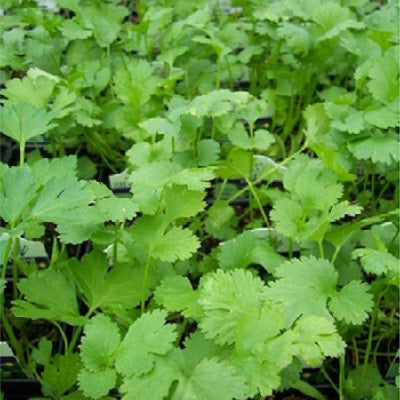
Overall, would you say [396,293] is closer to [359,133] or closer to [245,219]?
[359,133]

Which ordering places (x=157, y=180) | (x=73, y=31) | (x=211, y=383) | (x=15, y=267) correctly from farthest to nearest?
(x=73, y=31) < (x=15, y=267) < (x=157, y=180) < (x=211, y=383)

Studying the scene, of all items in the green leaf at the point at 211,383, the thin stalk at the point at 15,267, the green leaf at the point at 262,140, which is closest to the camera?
the green leaf at the point at 211,383

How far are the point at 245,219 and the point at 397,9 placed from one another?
2.06 ft

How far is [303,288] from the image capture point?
942mm

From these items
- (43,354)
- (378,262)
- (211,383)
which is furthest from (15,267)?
(378,262)

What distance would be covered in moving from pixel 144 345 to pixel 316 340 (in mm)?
228

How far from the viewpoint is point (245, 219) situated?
1455 millimetres

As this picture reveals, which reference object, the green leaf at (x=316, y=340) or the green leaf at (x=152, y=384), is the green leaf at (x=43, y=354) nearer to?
the green leaf at (x=152, y=384)

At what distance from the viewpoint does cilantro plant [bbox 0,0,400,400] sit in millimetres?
873

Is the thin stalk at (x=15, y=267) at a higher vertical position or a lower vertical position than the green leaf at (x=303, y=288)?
lower

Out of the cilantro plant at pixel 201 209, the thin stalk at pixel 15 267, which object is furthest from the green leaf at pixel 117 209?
the thin stalk at pixel 15 267

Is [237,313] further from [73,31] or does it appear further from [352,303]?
[73,31]

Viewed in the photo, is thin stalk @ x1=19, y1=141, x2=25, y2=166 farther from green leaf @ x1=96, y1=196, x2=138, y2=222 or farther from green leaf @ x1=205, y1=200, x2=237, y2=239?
green leaf @ x1=205, y1=200, x2=237, y2=239

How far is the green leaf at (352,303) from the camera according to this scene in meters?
0.93
